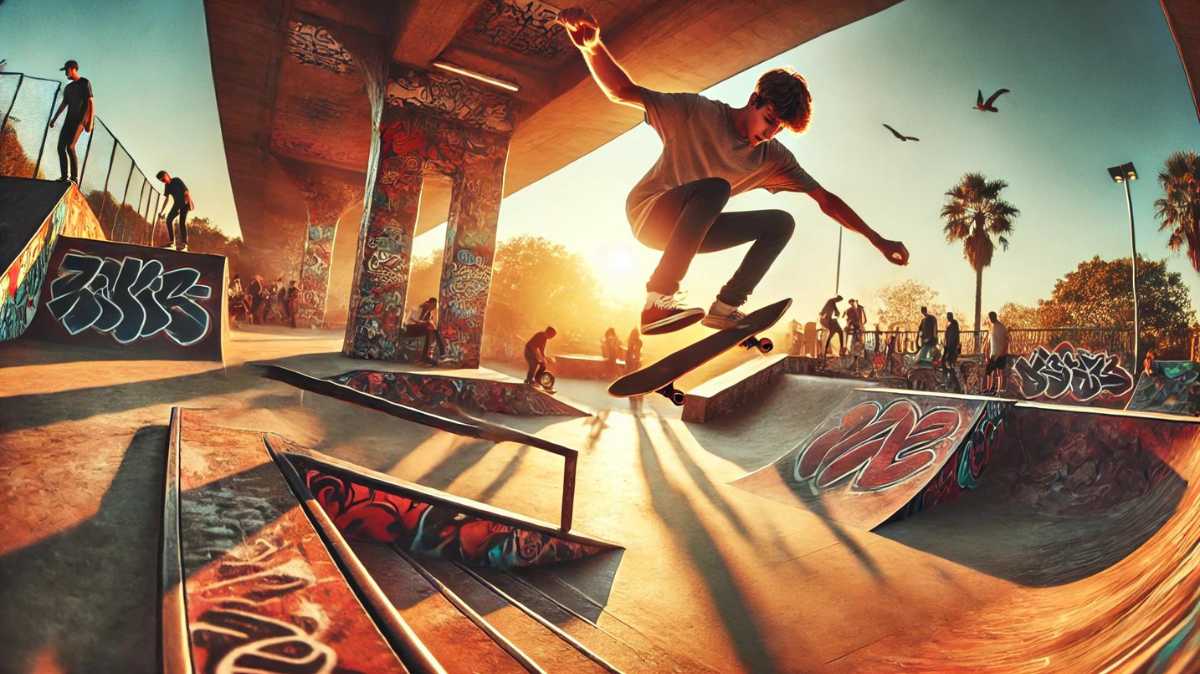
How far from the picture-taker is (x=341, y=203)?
23.5 metres

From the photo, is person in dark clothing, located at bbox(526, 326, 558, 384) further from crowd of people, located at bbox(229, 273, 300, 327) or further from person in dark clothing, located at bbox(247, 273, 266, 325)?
person in dark clothing, located at bbox(247, 273, 266, 325)

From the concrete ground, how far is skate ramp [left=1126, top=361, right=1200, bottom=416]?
41.9ft

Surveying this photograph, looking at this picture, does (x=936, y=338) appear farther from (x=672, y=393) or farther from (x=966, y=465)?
(x=672, y=393)

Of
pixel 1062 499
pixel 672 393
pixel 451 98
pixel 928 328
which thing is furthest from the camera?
pixel 928 328

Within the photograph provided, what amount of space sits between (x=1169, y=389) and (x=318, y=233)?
27.9 meters

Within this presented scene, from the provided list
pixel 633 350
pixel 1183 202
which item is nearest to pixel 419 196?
pixel 633 350

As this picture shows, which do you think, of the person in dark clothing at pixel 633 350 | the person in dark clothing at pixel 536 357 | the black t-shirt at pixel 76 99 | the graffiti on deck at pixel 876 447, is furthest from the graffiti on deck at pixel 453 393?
the person in dark clothing at pixel 633 350

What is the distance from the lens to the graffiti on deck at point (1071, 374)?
16859mm

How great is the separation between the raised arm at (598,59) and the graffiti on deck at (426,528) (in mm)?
2949

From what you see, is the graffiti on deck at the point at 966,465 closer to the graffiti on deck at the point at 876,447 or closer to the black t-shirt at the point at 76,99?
the graffiti on deck at the point at 876,447

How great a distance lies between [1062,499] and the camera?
5.84 metres

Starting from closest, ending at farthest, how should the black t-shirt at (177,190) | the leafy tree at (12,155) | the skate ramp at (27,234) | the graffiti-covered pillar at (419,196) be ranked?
the skate ramp at (27,234) < the leafy tree at (12,155) < the graffiti-covered pillar at (419,196) < the black t-shirt at (177,190)

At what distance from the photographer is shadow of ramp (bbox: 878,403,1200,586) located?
4629 millimetres

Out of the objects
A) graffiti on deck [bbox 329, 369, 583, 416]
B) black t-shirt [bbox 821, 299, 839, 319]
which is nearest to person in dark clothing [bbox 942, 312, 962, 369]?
black t-shirt [bbox 821, 299, 839, 319]
